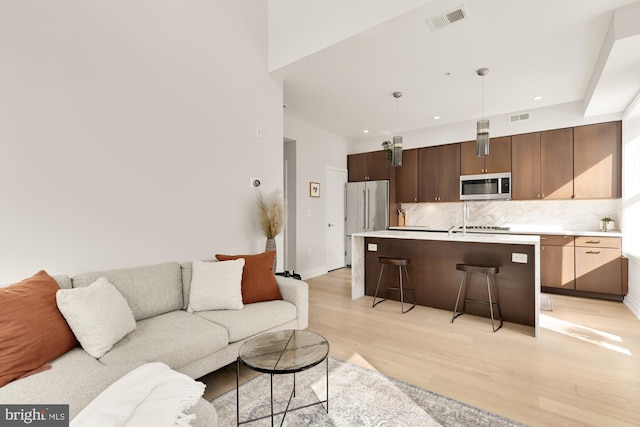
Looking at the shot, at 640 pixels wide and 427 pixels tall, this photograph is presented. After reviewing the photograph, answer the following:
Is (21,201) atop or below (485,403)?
atop

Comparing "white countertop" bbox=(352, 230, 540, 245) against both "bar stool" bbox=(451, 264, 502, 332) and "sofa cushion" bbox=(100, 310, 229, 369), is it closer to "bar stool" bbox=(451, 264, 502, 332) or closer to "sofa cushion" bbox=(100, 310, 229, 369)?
"bar stool" bbox=(451, 264, 502, 332)

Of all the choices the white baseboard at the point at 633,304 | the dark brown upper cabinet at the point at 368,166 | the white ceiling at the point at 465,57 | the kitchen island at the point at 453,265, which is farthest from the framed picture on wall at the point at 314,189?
the white baseboard at the point at 633,304

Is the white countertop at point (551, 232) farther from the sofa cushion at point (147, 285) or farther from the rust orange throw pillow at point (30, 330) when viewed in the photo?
the rust orange throw pillow at point (30, 330)

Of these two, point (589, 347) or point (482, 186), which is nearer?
point (589, 347)

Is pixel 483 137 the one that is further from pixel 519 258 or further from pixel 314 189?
pixel 314 189

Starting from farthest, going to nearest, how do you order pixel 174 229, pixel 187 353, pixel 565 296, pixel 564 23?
pixel 565 296
pixel 174 229
pixel 564 23
pixel 187 353

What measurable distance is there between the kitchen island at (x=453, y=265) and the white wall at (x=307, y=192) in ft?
4.37

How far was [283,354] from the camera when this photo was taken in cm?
167

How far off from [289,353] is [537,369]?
→ 77.0 inches

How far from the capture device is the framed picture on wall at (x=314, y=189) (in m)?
5.55

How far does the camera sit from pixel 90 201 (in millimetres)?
2309

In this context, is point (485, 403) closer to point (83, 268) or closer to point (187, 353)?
point (187, 353)

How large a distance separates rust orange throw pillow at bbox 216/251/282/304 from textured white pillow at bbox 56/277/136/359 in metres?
0.94

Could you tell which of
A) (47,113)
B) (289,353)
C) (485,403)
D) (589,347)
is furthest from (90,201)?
(589,347)
